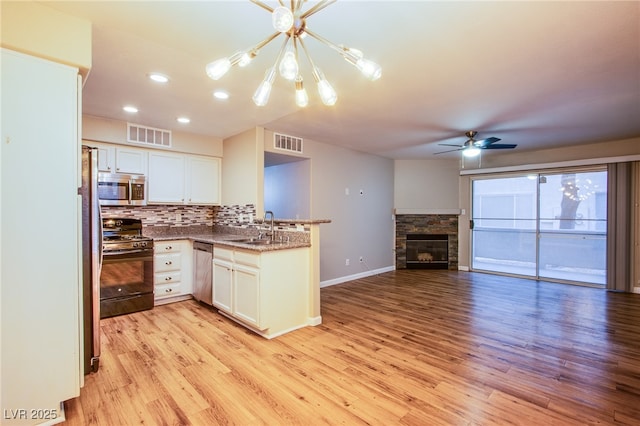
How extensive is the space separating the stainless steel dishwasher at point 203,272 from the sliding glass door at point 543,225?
5.44m

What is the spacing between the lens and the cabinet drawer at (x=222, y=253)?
3.46 m


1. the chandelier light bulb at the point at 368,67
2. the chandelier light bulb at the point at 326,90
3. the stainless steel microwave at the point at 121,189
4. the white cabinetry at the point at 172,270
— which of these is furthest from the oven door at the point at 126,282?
the chandelier light bulb at the point at 368,67

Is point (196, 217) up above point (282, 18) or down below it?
below

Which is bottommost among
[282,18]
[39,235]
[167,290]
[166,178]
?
[167,290]

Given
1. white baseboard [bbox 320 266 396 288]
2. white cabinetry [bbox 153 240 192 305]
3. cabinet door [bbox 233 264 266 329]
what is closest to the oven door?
white cabinetry [bbox 153 240 192 305]

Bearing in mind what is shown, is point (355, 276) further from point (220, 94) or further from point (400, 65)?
point (400, 65)

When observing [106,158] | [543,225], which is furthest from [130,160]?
[543,225]

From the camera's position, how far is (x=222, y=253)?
361 centimetres

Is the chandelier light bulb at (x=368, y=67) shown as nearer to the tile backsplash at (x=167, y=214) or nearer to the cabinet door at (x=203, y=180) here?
the cabinet door at (x=203, y=180)

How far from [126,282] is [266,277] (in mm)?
1878

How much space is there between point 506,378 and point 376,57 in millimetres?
2628

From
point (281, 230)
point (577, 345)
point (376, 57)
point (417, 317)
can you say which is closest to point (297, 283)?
point (281, 230)

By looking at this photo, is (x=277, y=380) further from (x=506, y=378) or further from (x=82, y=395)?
(x=506, y=378)

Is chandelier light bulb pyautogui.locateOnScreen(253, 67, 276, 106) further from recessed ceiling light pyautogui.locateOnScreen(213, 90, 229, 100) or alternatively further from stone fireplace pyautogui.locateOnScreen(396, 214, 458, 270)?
stone fireplace pyautogui.locateOnScreen(396, 214, 458, 270)
